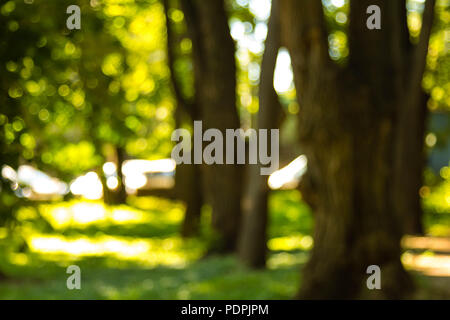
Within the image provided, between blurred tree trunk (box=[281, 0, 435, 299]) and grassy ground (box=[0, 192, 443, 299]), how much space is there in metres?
1.01

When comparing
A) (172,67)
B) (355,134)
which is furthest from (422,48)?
(172,67)

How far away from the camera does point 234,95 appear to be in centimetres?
1530

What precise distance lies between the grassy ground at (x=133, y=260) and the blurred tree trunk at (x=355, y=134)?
101 cm

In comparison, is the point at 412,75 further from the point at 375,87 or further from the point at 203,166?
the point at 203,166

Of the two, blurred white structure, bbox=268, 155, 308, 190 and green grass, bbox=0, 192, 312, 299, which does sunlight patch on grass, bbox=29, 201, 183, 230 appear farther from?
blurred white structure, bbox=268, 155, 308, 190

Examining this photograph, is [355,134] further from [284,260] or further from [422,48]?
[284,260]

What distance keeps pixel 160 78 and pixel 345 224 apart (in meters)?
17.0

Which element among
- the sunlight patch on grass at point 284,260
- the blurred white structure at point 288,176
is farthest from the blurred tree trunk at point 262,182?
the blurred white structure at point 288,176

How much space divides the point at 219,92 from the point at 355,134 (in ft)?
22.1

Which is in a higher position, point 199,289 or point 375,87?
point 375,87

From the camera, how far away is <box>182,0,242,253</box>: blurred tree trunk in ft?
49.7

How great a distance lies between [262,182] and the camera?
41.1 ft

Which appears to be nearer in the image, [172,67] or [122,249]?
[172,67]
